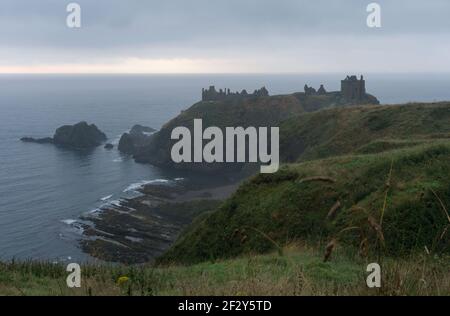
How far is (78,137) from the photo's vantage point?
431 feet

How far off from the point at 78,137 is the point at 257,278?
428 ft

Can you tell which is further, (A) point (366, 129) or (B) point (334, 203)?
(A) point (366, 129)

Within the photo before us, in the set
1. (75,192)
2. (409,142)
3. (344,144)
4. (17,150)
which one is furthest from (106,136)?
(409,142)

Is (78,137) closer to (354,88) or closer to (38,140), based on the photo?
(38,140)

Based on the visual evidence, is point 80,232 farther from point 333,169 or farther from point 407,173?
point 407,173

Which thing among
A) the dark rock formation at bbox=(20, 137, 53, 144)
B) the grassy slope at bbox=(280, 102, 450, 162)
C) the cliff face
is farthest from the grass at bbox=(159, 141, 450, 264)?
the dark rock formation at bbox=(20, 137, 53, 144)

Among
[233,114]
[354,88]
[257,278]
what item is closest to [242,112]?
[233,114]

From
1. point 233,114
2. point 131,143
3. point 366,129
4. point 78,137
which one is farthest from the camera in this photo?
point 233,114

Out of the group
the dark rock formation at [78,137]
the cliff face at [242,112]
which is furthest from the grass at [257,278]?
the dark rock formation at [78,137]

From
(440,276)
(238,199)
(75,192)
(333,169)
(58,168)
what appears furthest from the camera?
(58,168)

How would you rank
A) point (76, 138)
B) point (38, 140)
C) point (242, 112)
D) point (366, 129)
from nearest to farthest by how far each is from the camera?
point (366, 129) → point (76, 138) → point (38, 140) → point (242, 112)

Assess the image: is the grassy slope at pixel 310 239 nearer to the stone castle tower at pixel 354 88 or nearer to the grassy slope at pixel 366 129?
the grassy slope at pixel 366 129

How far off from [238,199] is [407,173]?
10.1m

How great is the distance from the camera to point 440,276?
7.46 metres
